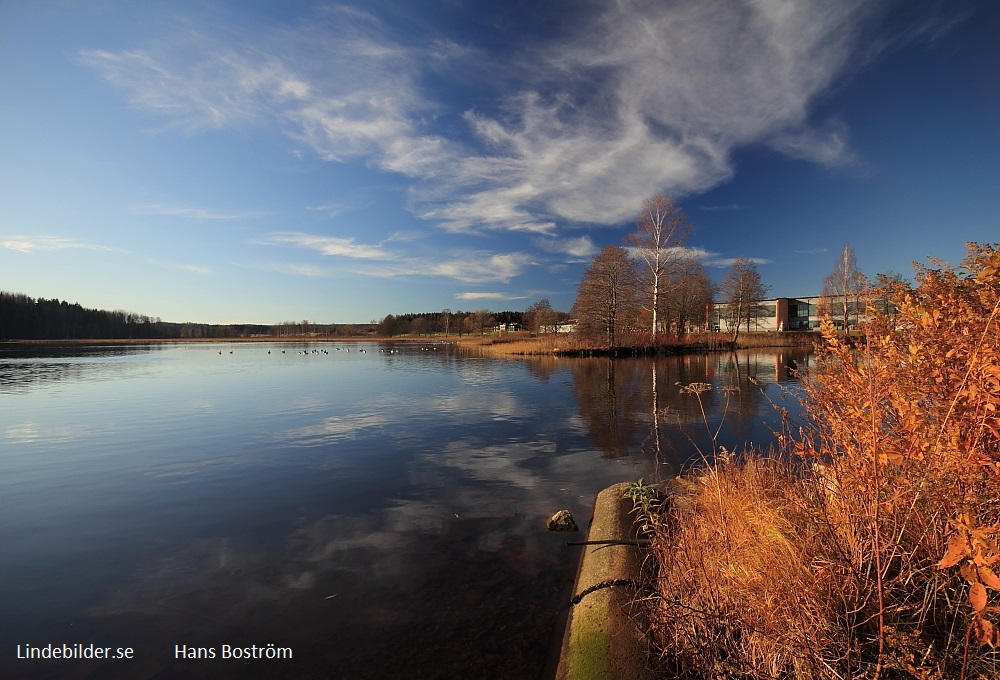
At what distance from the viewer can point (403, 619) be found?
15.4 feet

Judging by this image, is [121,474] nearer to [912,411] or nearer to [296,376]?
[912,411]

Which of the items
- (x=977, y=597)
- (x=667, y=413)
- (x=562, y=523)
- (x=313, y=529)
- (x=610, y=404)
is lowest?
(x=313, y=529)

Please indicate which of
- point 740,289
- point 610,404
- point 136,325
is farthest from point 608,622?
point 136,325

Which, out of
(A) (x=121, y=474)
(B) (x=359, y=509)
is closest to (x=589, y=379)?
(B) (x=359, y=509)

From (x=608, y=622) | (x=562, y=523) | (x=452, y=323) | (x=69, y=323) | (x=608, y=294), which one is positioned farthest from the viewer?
(x=452, y=323)

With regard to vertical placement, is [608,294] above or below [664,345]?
above

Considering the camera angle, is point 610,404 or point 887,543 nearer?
point 887,543

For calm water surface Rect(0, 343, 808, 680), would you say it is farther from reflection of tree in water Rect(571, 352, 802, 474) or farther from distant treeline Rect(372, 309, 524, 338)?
distant treeline Rect(372, 309, 524, 338)

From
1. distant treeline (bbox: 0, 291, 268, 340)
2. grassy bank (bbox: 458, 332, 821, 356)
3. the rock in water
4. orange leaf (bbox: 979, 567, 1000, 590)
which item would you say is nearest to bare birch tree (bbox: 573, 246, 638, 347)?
grassy bank (bbox: 458, 332, 821, 356)

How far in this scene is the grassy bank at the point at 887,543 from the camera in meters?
2.64

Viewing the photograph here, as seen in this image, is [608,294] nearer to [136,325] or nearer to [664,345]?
[664,345]

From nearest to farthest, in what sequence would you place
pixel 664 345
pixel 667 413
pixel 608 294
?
pixel 667 413, pixel 608 294, pixel 664 345

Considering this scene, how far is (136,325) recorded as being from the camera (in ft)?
534

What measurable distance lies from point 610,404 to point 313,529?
1252cm
